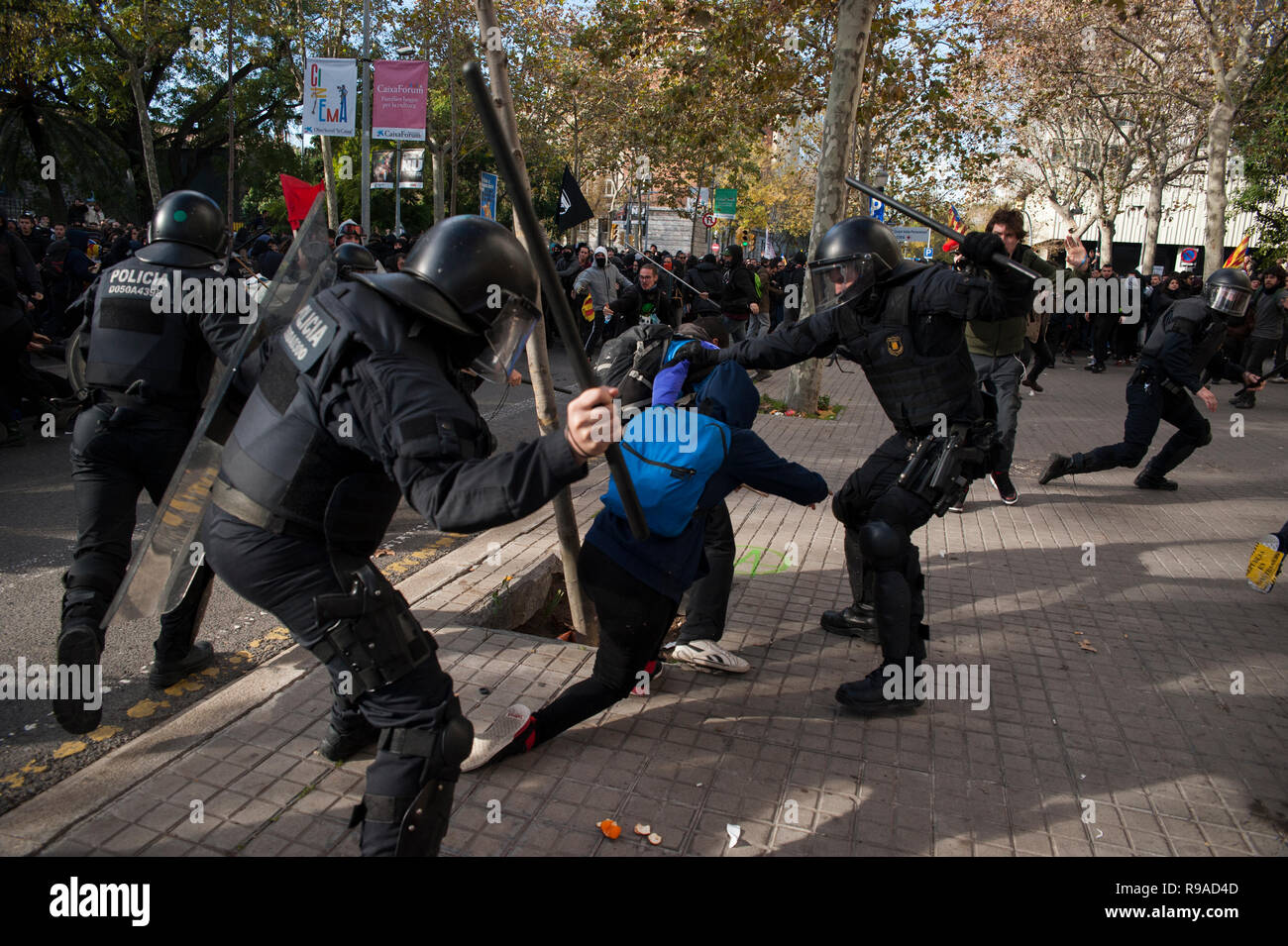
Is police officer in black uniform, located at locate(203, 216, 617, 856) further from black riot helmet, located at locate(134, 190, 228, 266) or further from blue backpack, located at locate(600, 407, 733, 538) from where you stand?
black riot helmet, located at locate(134, 190, 228, 266)

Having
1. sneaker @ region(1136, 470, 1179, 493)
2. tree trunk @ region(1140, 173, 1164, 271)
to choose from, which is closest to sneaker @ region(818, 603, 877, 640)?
sneaker @ region(1136, 470, 1179, 493)

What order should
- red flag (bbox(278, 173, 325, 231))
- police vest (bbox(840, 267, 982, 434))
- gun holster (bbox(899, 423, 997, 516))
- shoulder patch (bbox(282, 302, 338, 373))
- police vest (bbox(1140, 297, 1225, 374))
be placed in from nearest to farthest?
shoulder patch (bbox(282, 302, 338, 373)) → gun holster (bbox(899, 423, 997, 516)) → police vest (bbox(840, 267, 982, 434)) → red flag (bbox(278, 173, 325, 231)) → police vest (bbox(1140, 297, 1225, 374))

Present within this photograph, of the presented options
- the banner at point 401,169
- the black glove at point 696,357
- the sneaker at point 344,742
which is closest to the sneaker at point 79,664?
the sneaker at point 344,742

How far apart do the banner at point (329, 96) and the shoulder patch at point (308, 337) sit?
50.2ft

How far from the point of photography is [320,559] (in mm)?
2297

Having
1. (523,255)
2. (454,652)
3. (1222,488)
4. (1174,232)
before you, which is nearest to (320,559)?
(523,255)

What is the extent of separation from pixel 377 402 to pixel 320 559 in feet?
1.81

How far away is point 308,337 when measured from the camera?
7.03ft

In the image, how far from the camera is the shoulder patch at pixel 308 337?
2.10 metres

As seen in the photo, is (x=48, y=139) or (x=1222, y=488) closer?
(x=1222, y=488)

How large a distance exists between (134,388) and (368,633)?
1846mm

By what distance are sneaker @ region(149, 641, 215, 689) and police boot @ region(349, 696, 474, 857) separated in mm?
1801

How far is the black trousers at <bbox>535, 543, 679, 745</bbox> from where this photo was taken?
2994 mm

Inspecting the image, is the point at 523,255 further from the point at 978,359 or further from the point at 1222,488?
the point at 1222,488
